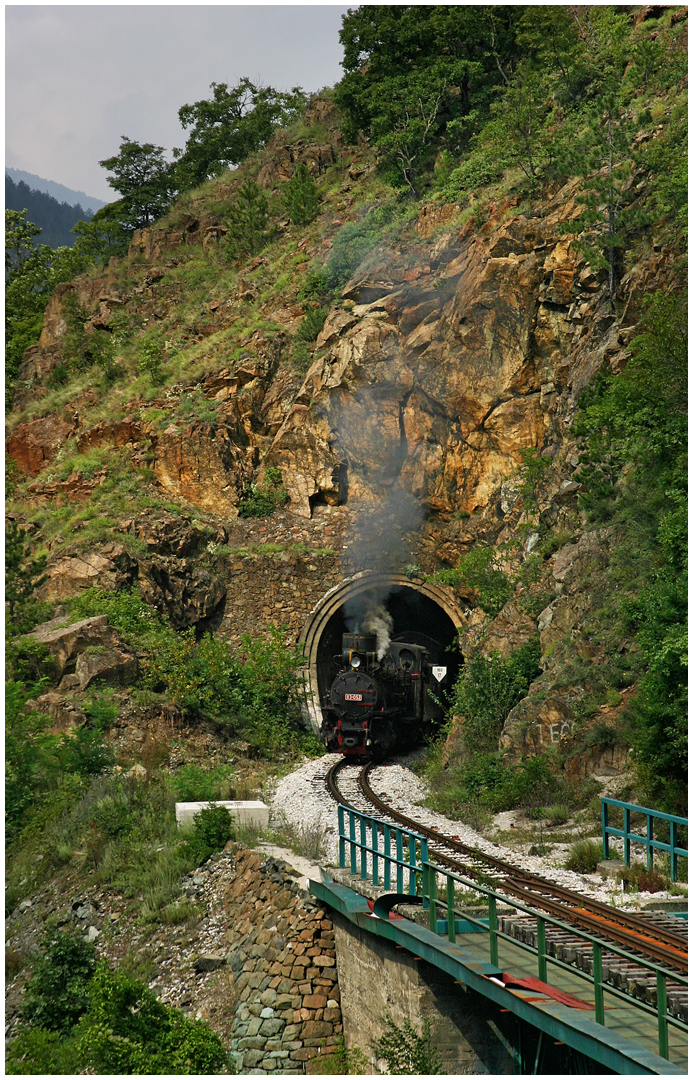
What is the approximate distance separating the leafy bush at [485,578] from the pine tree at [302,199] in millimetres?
20025

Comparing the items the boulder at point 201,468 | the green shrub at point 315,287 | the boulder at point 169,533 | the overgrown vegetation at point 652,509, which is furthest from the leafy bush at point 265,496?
the overgrown vegetation at point 652,509

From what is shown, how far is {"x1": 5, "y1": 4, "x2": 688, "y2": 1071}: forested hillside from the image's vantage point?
1503cm

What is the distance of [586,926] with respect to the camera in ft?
28.9

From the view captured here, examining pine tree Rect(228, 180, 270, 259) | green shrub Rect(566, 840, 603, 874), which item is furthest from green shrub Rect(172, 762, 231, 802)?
pine tree Rect(228, 180, 270, 259)

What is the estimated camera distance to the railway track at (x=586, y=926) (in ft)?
24.2

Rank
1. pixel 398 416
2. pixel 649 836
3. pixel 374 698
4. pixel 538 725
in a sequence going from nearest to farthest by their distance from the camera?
pixel 649 836
pixel 538 725
pixel 374 698
pixel 398 416

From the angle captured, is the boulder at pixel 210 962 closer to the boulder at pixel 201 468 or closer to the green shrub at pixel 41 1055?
the green shrub at pixel 41 1055

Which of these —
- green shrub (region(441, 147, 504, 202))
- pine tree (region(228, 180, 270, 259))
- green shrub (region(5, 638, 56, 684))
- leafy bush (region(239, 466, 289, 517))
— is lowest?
green shrub (region(5, 638, 56, 684))

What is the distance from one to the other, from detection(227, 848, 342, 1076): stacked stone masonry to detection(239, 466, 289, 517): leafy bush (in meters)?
17.1

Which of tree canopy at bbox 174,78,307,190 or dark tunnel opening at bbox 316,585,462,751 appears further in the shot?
tree canopy at bbox 174,78,307,190

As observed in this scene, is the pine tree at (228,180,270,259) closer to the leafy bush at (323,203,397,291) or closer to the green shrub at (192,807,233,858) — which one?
the leafy bush at (323,203,397,291)

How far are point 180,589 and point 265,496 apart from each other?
472cm

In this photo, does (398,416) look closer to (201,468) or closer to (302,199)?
(201,468)

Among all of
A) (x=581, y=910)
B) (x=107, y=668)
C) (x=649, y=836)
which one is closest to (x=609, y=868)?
(x=649, y=836)
